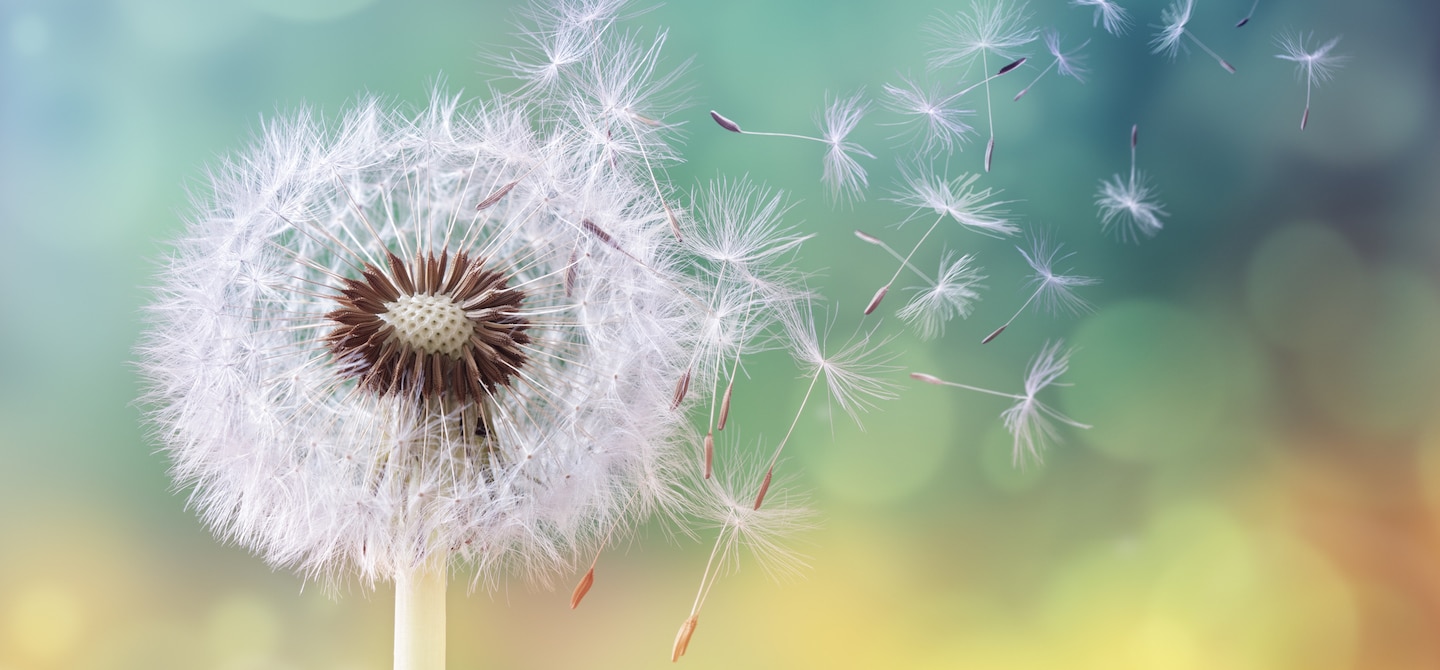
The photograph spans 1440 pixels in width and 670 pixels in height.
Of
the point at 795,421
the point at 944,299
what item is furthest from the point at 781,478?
the point at 944,299

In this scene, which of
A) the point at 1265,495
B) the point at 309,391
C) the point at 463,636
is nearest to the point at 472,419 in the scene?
the point at 309,391

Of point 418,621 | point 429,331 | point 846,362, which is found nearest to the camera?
point 429,331

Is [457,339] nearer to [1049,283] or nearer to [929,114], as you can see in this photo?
[929,114]

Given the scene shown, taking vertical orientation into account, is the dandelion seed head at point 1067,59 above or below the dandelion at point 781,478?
above

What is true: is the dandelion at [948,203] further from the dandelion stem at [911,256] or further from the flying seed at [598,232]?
the flying seed at [598,232]

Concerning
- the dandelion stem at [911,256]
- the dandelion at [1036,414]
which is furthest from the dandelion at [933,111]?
the dandelion at [1036,414]

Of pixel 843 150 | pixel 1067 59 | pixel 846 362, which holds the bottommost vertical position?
pixel 846 362

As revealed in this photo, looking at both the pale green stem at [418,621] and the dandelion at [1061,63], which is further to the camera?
the dandelion at [1061,63]
